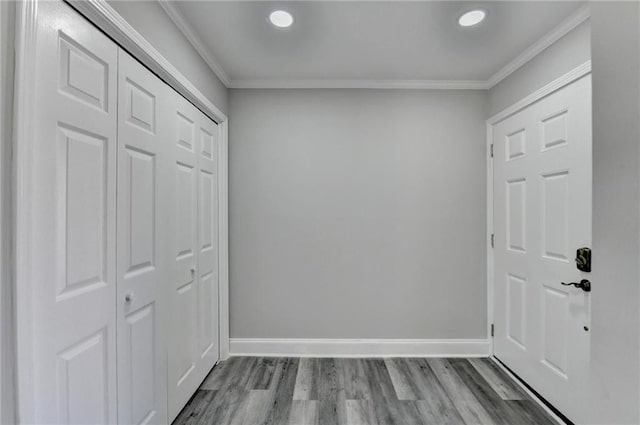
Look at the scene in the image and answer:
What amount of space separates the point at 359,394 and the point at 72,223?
2032 millimetres

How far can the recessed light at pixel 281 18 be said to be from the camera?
173cm

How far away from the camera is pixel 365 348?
8.69ft

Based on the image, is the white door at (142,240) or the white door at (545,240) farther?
the white door at (545,240)

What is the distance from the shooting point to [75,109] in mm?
1070

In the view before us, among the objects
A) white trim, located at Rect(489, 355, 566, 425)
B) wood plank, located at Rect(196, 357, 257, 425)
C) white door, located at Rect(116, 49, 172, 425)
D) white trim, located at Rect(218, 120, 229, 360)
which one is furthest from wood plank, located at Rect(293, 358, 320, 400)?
white trim, located at Rect(489, 355, 566, 425)

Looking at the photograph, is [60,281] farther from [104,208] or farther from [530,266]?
[530,266]

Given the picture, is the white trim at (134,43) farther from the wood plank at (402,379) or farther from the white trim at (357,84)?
the wood plank at (402,379)

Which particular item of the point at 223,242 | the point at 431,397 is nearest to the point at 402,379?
the point at 431,397

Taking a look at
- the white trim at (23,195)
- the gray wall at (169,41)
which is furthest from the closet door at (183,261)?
the white trim at (23,195)

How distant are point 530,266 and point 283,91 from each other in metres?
2.47

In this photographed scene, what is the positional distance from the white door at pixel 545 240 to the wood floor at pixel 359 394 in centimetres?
28

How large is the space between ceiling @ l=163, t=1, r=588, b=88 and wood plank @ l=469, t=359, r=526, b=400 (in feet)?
8.04

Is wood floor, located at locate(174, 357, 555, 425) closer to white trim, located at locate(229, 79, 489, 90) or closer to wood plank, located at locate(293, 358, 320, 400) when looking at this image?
wood plank, located at locate(293, 358, 320, 400)

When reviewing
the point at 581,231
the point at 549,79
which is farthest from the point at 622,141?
the point at 549,79
